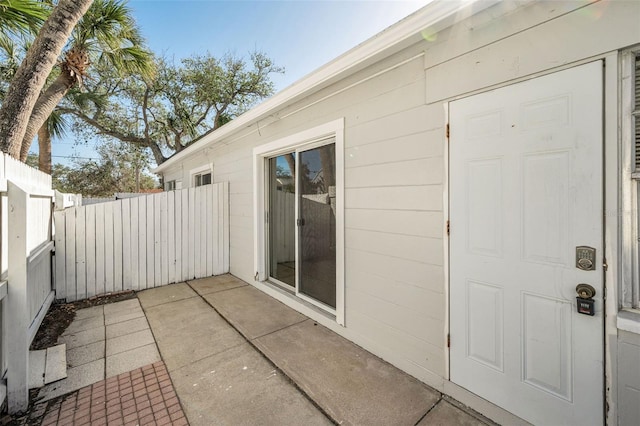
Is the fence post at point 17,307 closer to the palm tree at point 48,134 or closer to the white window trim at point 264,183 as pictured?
the white window trim at point 264,183

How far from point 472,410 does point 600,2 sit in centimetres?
242

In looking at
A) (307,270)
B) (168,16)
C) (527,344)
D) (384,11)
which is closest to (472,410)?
(527,344)

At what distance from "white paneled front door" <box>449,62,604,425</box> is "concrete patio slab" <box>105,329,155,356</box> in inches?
111

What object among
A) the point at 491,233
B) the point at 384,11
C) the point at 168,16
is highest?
the point at 168,16

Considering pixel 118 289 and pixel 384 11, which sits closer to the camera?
pixel 384 11

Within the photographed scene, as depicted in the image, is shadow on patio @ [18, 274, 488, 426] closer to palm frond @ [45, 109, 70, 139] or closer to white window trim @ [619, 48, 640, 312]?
white window trim @ [619, 48, 640, 312]

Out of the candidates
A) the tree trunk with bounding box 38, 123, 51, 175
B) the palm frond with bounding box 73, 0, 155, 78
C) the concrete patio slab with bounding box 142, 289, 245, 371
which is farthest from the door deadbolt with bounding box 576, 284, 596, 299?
the tree trunk with bounding box 38, 123, 51, 175

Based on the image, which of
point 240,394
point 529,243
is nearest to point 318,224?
point 240,394

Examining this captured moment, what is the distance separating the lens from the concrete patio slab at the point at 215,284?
4.20 metres

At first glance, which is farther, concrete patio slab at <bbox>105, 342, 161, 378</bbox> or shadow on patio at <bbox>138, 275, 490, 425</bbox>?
concrete patio slab at <bbox>105, 342, 161, 378</bbox>

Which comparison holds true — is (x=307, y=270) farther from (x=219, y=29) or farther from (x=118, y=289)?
(x=219, y=29)

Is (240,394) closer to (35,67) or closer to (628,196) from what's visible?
(628,196)

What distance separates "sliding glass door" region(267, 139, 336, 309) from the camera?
3012 millimetres

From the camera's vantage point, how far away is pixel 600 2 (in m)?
1.34
